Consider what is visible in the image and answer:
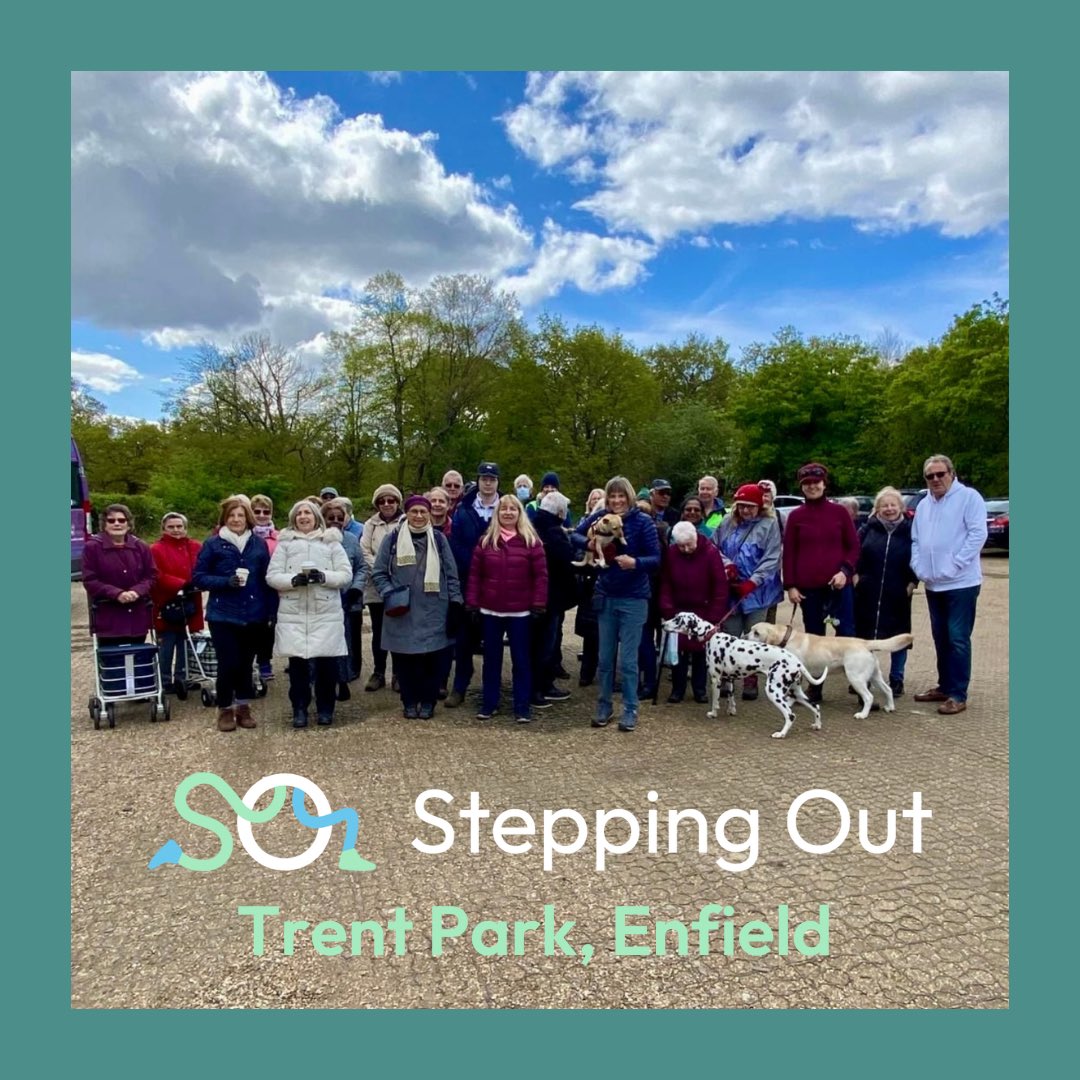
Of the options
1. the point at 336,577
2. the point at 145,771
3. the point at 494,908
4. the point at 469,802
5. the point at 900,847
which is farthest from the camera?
the point at 336,577

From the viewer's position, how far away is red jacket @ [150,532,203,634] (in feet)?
22.1

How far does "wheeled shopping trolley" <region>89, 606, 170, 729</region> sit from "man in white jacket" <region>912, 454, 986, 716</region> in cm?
634

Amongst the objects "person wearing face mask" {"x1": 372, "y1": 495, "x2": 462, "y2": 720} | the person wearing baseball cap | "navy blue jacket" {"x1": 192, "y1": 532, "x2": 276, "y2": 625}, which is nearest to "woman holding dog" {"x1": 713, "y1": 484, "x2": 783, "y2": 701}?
the person wearing baseball cap

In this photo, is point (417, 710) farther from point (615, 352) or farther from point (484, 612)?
point (615, 352)

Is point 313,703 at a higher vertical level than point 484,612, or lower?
lower

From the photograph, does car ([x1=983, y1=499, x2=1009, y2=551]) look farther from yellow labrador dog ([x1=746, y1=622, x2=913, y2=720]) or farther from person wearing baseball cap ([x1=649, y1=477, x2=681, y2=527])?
yellow labrador dog ([x1=746, y1=622, x2=913, y2=720])

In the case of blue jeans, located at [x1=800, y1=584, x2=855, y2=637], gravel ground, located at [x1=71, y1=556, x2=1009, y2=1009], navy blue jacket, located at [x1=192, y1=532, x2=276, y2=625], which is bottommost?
gravel ground, located at [x1=71, y1=556, x2=1009, y2=1009]

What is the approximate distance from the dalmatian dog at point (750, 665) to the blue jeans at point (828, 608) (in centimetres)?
67

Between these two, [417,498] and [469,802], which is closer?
[469,802]

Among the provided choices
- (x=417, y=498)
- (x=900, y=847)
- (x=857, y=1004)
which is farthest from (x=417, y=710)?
(x=857, y=1004)

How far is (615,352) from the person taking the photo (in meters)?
36.6

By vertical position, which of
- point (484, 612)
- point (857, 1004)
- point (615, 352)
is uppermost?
point (615, 352)

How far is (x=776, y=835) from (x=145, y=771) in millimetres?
4026

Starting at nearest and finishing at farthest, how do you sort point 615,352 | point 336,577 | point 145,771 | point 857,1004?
point 857,1004 → point 145,771 → point 336,577 → point 615,352
